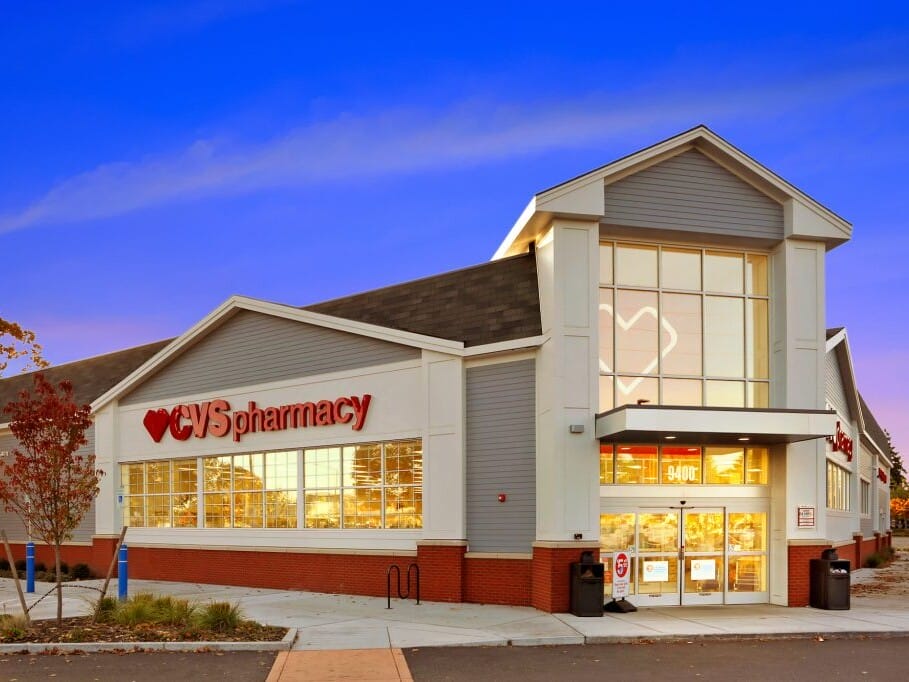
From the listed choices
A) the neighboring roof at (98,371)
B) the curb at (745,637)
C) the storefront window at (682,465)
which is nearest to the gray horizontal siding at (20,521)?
the neighboring roof at (98,371)

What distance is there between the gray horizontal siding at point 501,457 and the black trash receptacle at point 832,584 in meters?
5.68

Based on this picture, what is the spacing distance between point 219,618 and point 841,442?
2105 cm

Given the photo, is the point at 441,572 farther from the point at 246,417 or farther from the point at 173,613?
the point at 246,417

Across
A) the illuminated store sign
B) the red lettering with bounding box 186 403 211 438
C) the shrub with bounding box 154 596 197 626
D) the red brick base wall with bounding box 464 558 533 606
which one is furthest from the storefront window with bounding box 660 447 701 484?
the red lettering with bounding box 186 403 211 438

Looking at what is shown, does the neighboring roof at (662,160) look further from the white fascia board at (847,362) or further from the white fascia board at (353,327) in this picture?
the white fascia board at (847,362)

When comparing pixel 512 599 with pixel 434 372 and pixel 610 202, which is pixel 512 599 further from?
pixel 610 202

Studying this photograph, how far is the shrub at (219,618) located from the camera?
1497cm

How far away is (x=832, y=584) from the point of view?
1869 cm

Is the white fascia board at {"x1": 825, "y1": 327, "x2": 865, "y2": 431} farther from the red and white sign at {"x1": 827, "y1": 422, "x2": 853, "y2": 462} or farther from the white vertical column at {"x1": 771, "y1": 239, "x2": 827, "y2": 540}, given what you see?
the white vertical column at {"x1": 771, "y1": 239, "x2": 827, "y2": 540}

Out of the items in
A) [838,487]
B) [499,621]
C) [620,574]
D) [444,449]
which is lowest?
[499,621]

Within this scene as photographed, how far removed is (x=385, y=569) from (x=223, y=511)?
20.2 feet

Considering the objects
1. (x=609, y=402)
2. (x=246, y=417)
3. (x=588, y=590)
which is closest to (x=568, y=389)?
(x=609, y=402)

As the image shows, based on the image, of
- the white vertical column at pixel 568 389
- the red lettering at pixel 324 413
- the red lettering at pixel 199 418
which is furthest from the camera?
the red lettering at pixel 199 418

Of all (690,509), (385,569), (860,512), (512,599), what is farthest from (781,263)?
(860,512)
